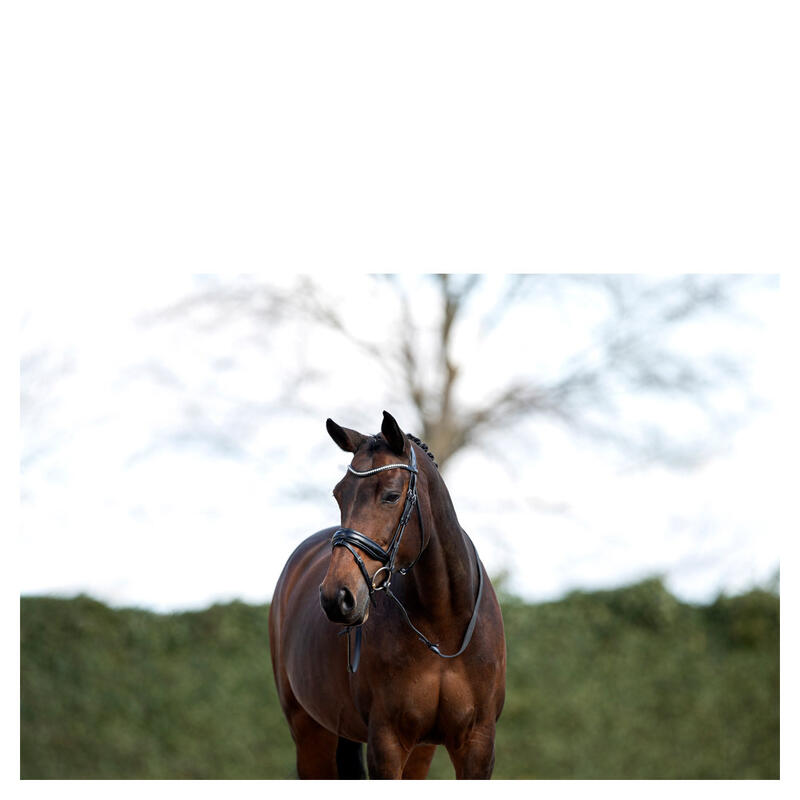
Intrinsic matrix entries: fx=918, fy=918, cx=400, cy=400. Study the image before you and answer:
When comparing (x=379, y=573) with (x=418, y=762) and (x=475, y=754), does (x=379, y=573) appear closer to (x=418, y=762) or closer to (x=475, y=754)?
(x=475, y=754)

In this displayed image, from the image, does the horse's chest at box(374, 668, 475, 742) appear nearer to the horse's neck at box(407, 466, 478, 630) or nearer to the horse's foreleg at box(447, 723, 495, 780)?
the horse's foreleg at box(447, 723, 495, 780)

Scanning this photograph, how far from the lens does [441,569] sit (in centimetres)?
345

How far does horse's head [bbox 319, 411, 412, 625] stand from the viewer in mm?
3008

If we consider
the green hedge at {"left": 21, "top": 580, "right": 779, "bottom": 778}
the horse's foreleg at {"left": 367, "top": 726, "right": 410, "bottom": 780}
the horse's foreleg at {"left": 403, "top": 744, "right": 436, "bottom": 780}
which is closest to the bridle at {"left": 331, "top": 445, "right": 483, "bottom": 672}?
the horse's foreleg at {"left": 367, "top": 726, "right": 410, "bottom": 780}

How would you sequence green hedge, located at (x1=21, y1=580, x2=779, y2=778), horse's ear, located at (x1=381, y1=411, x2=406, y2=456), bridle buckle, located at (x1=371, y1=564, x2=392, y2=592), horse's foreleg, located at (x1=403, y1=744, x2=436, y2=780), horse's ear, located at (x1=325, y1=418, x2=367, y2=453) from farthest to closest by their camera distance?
green hedge, located at (x1=21, y1=580, x2=779, y2=778) < horse's foreleg, located at (x1=403, y1=744, x2=436, y2=780) < horse's ear, located at (x1=325, y1=418, x2=367, y2=453) < horse's ear, located at (x1=381, y1=411, x2=406, y2=456) < bridle buckle, located at (x1=371, y1=564, x2=392, y2=592)

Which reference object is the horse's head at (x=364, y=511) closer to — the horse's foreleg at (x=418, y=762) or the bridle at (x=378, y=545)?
the bridle at (x=378, y=545)

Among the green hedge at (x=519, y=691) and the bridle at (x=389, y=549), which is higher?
the bridle at (x=389, y=549)

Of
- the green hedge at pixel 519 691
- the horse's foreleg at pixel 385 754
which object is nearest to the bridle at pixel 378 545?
the horse's foreleg at pixel 385 754

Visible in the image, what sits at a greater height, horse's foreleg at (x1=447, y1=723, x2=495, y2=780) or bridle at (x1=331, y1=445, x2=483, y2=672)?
bridle at (x1=331, y1=445, x2=483, y2=672)

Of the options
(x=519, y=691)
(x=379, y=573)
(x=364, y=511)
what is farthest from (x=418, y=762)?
(x=519, y=691)

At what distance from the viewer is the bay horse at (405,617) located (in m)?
3.13

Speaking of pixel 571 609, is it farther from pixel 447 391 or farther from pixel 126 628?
pixel 126 628

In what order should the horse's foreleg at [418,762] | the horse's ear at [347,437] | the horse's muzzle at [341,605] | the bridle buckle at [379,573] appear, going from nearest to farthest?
the horse's muzzle at [341,605]
the bridle buckle at [379,573]
the horse's ear at [347,437]
the horse's foreleg at [418,762]

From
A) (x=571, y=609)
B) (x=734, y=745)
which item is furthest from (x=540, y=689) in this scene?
(x=734, y=745)
